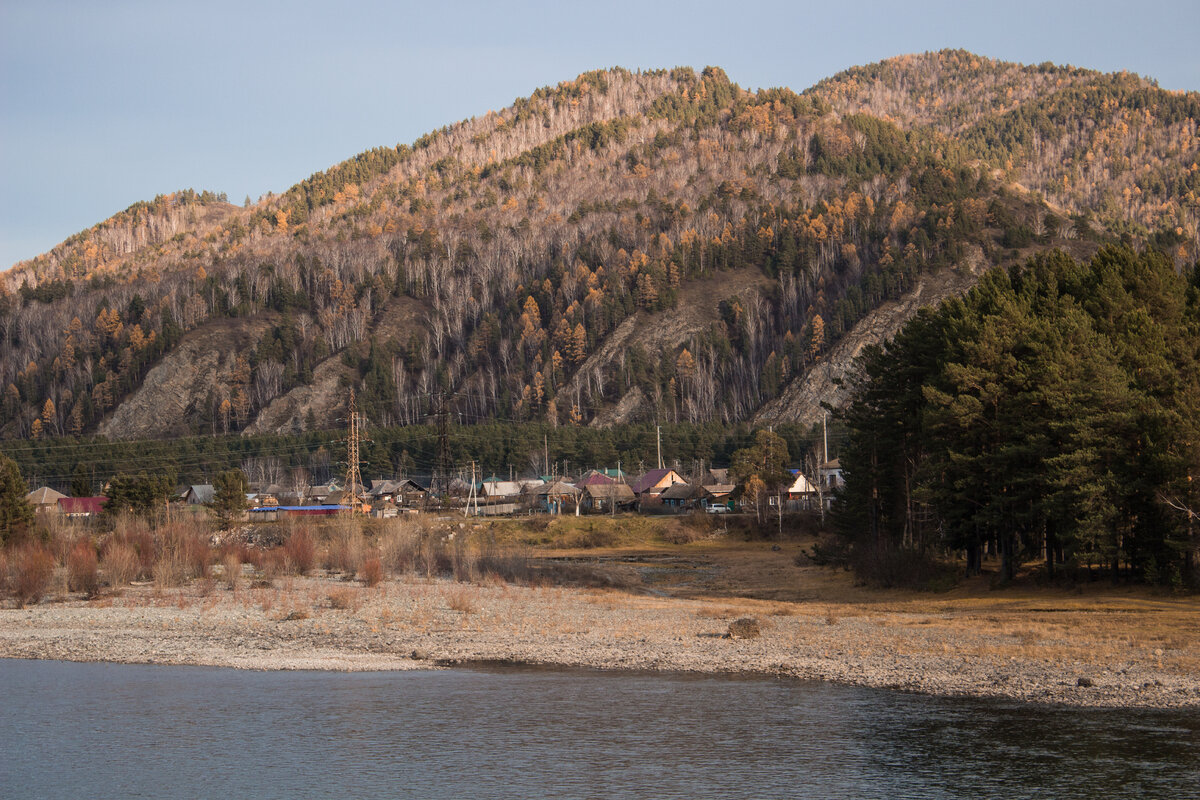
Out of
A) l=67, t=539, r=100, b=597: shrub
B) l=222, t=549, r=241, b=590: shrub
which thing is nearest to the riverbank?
l=67, t=539, r=100, b=597: shrub

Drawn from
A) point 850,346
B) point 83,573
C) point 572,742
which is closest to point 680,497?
point 850,346

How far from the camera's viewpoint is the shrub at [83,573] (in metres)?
48.3

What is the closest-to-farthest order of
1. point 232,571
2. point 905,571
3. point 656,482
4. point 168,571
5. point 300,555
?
point 905,571 → point 168,571 → point 232,571 → point 300,555 → point 656,482

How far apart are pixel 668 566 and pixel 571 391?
127405 millimetres

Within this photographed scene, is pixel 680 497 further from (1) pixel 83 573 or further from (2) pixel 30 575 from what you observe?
(2) pixel 30 575

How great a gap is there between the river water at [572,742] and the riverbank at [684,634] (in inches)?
89.6

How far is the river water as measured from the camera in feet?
56.8

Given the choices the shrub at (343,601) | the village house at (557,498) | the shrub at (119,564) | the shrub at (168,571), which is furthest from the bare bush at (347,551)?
the village house at (557,498)

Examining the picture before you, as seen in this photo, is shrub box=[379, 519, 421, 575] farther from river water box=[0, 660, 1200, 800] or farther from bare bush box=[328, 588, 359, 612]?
river water box=[0, 660, 1200, 800]

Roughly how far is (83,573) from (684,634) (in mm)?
30070

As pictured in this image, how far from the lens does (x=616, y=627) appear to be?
35.5 meters

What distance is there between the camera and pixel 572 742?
2008 centimetres

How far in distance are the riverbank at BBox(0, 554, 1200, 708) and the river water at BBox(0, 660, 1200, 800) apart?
2276mm

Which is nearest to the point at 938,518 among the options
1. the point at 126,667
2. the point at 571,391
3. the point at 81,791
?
the point at 126,667
